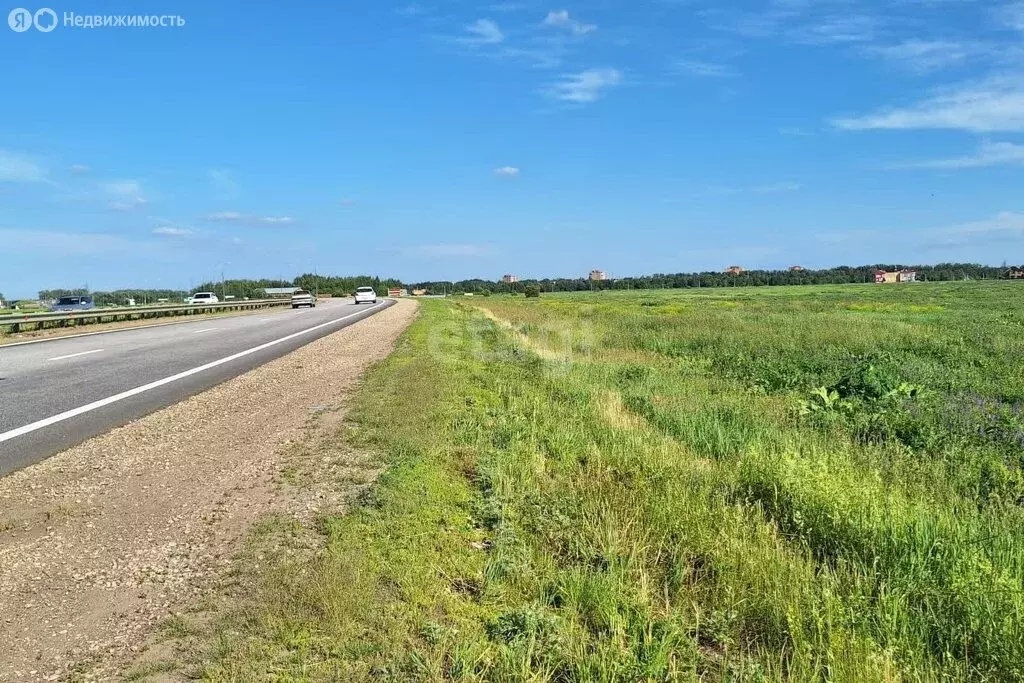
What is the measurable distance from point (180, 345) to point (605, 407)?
1349 cm

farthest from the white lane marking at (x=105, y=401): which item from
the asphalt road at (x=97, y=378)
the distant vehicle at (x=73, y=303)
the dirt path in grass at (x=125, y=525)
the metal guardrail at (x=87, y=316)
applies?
the distant vehicle at (x=73, y=303)

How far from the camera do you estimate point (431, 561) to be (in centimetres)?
409

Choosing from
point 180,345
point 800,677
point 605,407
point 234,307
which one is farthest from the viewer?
point 234,307

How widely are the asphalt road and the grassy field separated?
315 cm

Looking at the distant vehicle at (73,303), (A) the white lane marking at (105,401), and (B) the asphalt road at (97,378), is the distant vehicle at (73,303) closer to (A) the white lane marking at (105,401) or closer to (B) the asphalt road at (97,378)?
(B) the asphalt road at (97,378)

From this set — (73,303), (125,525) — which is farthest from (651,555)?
(73,303)

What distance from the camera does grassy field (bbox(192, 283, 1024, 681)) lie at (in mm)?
3225

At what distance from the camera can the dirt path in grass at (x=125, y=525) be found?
330 cm

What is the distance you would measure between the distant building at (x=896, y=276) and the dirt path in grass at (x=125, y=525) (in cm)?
18425

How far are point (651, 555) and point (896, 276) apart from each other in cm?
20341

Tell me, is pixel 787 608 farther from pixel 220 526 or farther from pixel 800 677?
pixel 220 526

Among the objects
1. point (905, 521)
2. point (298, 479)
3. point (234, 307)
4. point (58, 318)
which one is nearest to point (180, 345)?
point (58, 318)

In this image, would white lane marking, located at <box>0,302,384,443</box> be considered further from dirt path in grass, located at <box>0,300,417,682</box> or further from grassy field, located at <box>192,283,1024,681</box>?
grassy field, located at <box>192,283,1024,681</box>

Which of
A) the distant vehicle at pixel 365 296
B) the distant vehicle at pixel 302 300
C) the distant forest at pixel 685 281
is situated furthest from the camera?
the distant forest at pixel 685 281
